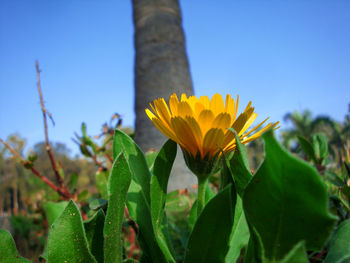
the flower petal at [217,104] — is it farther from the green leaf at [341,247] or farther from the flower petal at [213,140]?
the green leaf at [341,247]

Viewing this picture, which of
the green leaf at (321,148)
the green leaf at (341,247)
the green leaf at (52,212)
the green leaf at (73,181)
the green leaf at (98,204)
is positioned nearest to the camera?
the green leaf at (341,247)

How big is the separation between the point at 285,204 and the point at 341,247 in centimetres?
15

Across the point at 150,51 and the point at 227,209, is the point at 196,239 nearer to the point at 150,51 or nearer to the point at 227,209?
the point at 227,209

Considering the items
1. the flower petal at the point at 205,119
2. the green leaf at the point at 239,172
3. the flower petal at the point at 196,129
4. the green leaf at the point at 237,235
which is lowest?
the green leaf at the point at 237,235

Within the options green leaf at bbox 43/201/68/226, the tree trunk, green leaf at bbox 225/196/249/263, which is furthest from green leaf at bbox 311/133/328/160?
the tree trunk

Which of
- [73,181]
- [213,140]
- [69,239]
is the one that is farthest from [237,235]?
[73,181]

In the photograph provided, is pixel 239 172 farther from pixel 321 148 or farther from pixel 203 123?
pixel 321 148

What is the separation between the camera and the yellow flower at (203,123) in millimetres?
533

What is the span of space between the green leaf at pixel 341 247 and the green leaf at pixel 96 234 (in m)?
0.44

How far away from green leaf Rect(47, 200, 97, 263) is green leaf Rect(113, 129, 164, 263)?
13cm

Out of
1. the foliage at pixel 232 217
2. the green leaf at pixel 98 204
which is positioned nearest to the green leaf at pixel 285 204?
the foliage at pixel 232 217

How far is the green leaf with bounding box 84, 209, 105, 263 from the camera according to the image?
0.61m

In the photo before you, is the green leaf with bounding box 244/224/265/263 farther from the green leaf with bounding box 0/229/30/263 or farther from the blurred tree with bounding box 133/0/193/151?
the blurred tree with bounding box 133/0/193/151

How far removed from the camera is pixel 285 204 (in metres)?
0.43
